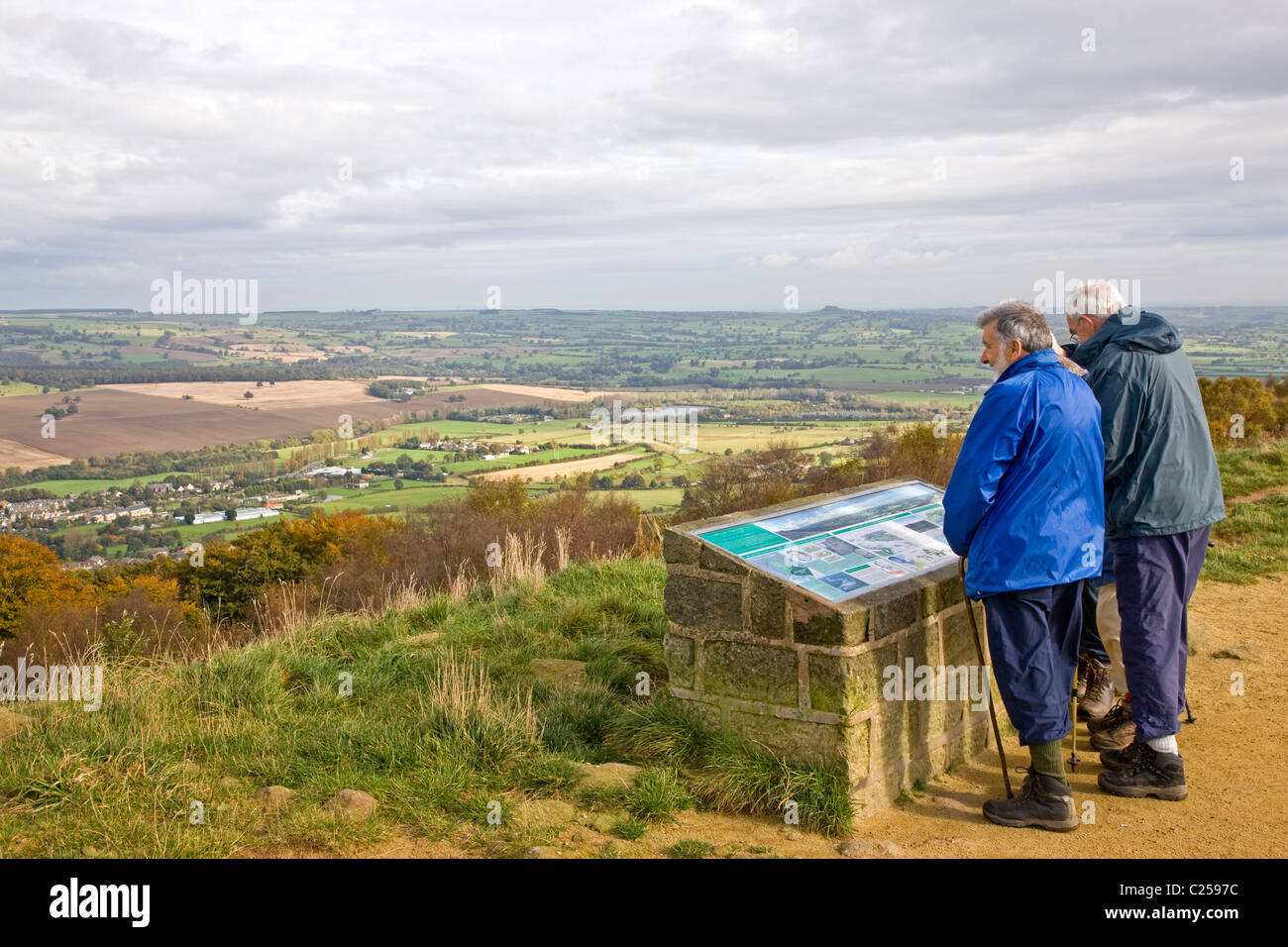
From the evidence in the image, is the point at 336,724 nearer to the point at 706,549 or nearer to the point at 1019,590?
the point at 706,549

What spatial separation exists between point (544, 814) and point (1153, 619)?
9.35 ft

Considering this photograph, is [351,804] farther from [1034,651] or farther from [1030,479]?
[1030,479]

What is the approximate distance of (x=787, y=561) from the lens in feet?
14.7

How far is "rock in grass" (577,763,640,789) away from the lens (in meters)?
4.27

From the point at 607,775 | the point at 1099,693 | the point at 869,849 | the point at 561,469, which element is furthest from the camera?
the point at 561,469

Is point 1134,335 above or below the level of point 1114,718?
above

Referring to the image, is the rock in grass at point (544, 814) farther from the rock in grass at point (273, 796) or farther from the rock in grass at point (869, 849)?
the rock in grass at point (869, 849)

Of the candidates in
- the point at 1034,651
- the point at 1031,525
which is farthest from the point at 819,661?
the point at 1031,525

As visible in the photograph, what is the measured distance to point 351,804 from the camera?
13.0 ft

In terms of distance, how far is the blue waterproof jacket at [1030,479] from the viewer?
3.80 meters

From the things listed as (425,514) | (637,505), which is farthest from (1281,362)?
(425,514)

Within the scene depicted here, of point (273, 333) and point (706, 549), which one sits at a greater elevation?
point (273, 333)

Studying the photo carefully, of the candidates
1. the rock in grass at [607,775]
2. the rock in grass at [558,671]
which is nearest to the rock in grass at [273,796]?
the rock in grass at [607,775]

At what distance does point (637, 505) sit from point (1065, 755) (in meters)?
23.4
